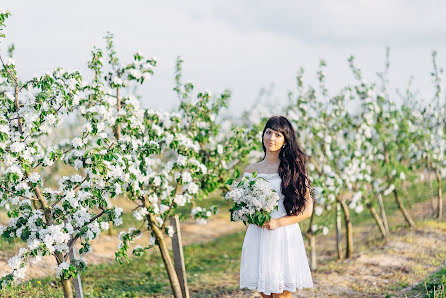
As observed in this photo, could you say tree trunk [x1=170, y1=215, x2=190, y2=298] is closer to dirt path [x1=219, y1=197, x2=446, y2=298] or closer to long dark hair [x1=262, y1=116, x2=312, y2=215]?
dirt path [x1=219, y1=197, x2=446, y2=298]

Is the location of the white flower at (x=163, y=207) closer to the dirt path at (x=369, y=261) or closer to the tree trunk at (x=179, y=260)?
the tree trunk at (x=179, y=260)

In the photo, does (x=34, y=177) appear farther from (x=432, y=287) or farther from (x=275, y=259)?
(x=432, y=287)

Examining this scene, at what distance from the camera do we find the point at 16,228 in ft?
19.9

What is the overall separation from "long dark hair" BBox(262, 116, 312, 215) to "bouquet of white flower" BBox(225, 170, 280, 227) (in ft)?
0.62

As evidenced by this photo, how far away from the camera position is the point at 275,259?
17.3ft

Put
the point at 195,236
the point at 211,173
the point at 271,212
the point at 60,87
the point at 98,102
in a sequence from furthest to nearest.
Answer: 1. the point at 195,236
2. the point at 211,173
3. the point at 98,102
4. the point at 60,87
5. the point at 271,212

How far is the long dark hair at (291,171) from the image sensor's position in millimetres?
5289

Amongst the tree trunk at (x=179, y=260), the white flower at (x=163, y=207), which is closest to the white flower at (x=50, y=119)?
the white flower at (x=163, y=207)

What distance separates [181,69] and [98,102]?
2.49 metres

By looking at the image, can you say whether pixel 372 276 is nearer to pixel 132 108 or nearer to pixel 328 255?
pixel 328 255

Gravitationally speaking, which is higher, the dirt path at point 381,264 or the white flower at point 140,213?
the white flower at point 140,213

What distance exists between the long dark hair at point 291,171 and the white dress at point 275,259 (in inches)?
4.0

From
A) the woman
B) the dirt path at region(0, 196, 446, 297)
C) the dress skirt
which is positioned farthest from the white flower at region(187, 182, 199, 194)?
the dirt path at region(0, 196, 446, 297)

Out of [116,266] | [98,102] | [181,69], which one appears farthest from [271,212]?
[116,266]
